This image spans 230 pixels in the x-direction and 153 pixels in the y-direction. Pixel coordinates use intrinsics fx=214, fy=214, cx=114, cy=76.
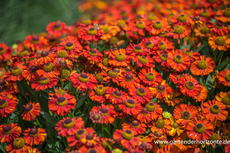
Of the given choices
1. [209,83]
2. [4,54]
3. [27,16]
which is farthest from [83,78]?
[27,16]

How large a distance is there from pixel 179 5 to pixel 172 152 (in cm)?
256

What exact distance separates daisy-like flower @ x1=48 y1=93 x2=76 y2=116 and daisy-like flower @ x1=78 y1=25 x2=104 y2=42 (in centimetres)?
68

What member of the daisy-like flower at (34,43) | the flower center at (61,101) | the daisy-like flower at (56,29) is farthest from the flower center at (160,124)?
the daisy-like flower at (56,29)

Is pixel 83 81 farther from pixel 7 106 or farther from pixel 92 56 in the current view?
pixel 7 106

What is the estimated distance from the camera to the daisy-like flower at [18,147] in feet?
4.64

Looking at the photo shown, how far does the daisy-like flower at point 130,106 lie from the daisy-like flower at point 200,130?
38cm

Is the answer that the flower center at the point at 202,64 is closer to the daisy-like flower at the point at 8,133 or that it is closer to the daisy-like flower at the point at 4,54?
the daisy-like flower at the point at 8,133

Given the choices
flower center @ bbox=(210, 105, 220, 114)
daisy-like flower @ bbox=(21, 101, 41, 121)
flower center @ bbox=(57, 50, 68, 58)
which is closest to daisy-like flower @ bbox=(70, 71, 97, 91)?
flower center @ bbox=(57, 50, 68, 58)

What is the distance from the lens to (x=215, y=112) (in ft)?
5.27

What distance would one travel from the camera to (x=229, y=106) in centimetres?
167

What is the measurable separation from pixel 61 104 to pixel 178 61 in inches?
39.8

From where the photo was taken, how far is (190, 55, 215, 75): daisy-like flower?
5.99ft

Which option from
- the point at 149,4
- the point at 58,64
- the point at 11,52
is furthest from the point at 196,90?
the point at 149,4

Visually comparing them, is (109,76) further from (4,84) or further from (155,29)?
(4,84)
